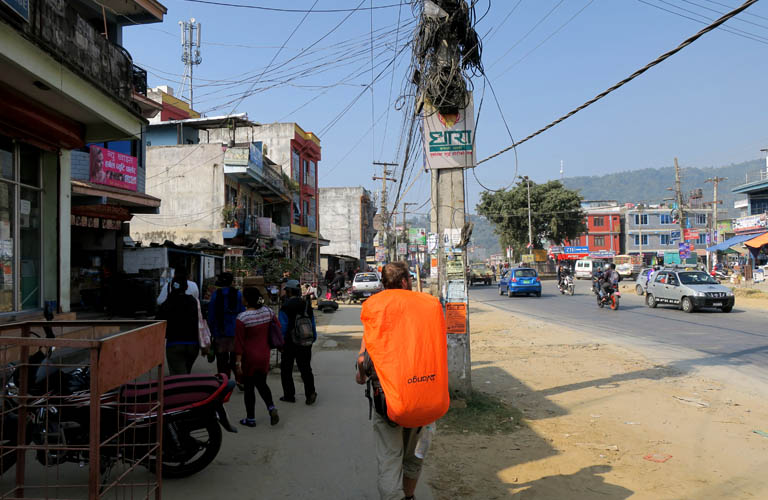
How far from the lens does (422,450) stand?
3.69 meters

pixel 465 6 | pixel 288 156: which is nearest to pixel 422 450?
pixel 465 6

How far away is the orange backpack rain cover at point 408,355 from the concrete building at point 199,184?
22.3 meters

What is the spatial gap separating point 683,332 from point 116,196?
14.7 m

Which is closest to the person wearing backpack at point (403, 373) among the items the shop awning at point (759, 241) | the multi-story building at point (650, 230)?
the shop awning at point (759, 241)

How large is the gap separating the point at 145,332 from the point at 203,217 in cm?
2462

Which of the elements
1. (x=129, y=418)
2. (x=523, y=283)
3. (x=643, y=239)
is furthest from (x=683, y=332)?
(x=643, y=239)

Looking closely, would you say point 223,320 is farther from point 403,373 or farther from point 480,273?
point 480,273

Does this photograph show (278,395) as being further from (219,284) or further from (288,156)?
(288,156)

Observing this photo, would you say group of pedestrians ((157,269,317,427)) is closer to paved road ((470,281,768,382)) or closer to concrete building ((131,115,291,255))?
paved road ((470,281,768,382))

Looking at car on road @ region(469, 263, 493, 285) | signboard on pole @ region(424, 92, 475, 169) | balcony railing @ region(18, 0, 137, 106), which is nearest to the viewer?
balcony railing @ region(18, 0, 137, 106)

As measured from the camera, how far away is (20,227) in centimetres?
784

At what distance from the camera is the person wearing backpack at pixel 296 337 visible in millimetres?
6977

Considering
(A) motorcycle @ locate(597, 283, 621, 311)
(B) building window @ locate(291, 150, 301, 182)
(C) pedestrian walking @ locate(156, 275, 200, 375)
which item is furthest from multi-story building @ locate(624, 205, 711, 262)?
(C) pedestrian walking @ locate(156, 275, 200, 375)

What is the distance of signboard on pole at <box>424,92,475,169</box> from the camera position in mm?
7145
